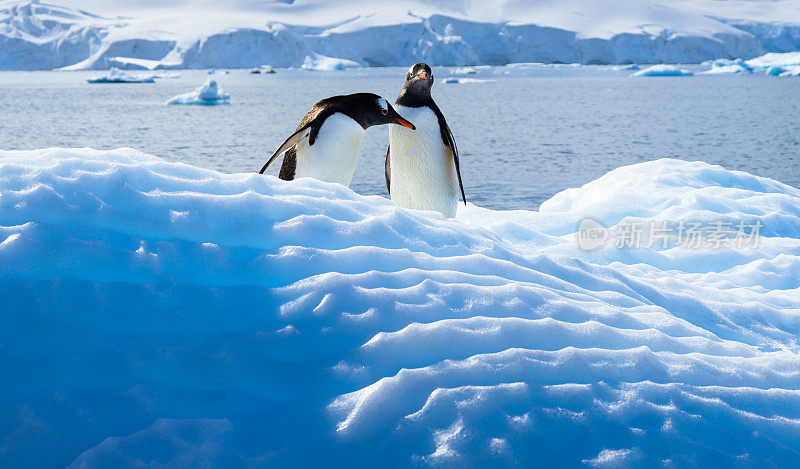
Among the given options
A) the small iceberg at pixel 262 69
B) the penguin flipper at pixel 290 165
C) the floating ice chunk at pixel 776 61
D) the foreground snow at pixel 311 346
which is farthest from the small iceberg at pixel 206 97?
the small iceberg at pixel 262 69

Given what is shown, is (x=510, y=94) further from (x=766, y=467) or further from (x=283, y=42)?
(x=766, y=467)

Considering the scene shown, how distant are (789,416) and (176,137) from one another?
2081 cm

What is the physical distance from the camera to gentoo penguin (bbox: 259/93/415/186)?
17.0 feet

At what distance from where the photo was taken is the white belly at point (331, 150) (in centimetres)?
521

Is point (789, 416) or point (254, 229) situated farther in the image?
point (254, 229)

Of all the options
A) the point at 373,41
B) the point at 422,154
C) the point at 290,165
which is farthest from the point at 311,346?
the point at 373,41

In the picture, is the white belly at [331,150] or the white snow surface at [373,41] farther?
the white snow surface at [373,41]

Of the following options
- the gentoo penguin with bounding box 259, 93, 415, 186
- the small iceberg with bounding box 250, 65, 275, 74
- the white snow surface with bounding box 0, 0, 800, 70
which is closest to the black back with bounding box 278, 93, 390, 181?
the gentoo penguin with bounding box 259, 93, 415, 186

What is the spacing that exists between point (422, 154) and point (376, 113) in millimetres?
608

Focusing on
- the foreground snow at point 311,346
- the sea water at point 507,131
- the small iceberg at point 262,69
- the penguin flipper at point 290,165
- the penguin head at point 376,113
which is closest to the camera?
the foreground snow at point 311,346

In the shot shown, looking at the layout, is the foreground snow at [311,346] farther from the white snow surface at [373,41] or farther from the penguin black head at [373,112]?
the white snow surface at [373,41]

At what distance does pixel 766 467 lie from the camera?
2031 millimetres

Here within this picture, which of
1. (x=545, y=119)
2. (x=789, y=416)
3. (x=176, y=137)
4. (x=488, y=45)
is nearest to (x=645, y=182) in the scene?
(x=789, y=416)

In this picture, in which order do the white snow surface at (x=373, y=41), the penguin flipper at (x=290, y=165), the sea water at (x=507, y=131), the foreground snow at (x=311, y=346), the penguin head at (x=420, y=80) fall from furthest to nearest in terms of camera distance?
the white snow surface at (x=373, y=41), the sea water at (x=507, y=131), the penguin flipper at (x=290, y=165), the penguin head at (x=420, y=80), the foreground snow at (x=311, y=346)
